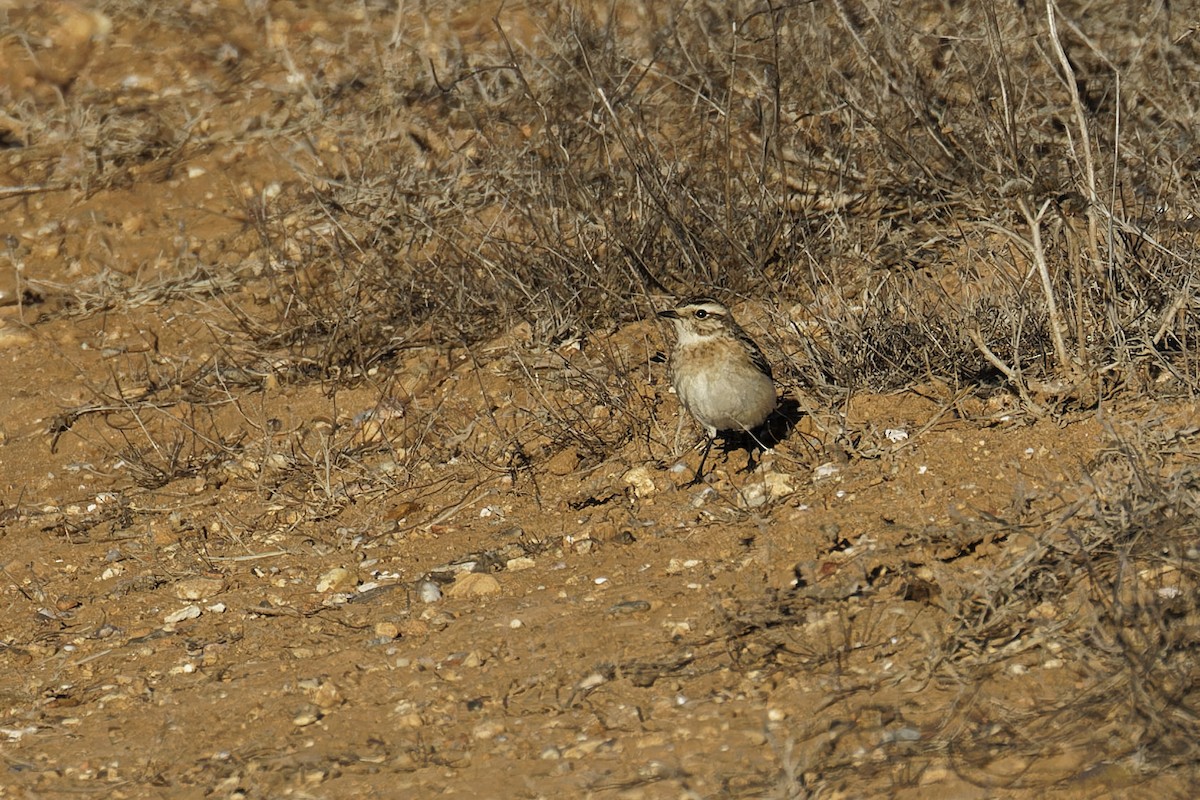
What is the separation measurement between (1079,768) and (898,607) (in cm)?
104

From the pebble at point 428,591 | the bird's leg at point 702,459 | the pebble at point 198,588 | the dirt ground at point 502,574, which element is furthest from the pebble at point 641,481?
the pebble at point 198,588

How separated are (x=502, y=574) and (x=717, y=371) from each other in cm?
128

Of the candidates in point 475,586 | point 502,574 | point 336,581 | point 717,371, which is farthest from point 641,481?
point 336,581

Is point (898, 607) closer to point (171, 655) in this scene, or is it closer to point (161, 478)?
point (171, 655)

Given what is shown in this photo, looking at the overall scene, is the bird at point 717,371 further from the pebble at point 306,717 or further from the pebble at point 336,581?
the pebble at point 306,717

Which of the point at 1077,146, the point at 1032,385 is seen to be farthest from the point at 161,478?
the point at 1077,146

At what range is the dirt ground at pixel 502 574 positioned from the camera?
426cm

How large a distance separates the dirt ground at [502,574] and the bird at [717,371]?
29 centimetres

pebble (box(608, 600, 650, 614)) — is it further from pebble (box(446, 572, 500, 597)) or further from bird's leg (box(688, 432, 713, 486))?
bird's leg (box(688, 432, 713, 486))

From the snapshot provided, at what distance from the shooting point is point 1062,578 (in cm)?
468

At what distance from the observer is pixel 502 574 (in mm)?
5785

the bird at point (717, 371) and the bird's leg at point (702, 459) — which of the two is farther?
the bird's leg at point (702, 459)

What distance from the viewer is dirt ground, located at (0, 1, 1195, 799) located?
4.26 m

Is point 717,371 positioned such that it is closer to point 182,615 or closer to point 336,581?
point 336,581
